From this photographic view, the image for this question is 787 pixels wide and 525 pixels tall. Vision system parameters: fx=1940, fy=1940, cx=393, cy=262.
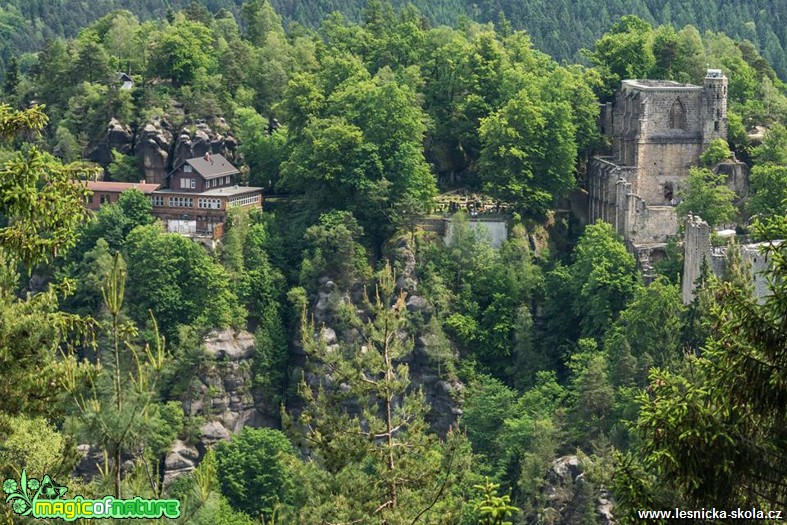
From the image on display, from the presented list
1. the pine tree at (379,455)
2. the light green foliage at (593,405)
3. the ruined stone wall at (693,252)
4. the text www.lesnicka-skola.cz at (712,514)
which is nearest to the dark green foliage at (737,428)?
the text www.lesnicka-skola.cz at (712,514)

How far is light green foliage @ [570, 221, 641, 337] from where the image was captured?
76.5 meters

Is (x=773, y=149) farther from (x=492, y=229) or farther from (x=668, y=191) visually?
(x=492, y=229)

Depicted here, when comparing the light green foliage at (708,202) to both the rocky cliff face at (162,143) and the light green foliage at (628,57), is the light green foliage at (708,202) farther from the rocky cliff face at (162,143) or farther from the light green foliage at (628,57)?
the rocky cliff face at (162,143)

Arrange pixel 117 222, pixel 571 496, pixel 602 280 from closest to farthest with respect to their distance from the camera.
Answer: pixel 571 496, pixel 602 280, pixel 117 222

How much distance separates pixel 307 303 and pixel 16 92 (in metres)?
25.8

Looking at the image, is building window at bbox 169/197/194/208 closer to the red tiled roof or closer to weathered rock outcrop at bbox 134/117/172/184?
the red tiled roof

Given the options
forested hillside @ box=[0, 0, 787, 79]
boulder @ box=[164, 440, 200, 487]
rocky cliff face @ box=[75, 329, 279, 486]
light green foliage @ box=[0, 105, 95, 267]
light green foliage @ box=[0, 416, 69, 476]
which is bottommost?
boulder @ box=[164, 440, 200, 487]

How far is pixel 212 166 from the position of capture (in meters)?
88.0

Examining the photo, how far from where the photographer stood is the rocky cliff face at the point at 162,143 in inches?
3501

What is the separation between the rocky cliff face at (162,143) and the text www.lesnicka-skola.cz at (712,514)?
205 ft

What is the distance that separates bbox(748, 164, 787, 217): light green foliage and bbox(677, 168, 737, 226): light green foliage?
98 cm

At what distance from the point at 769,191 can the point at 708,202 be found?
8.85 ft

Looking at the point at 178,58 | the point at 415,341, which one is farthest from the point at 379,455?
the point at 178,58

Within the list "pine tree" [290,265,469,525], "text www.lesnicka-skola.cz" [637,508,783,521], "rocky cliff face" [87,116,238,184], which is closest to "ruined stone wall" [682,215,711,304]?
"rocky cliff face" [87,116,238,184]
